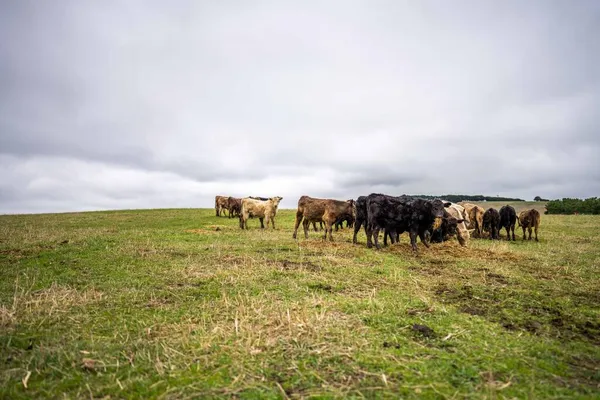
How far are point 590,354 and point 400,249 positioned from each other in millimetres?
10077

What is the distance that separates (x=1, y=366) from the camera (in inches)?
164

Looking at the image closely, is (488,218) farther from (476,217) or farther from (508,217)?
(508,217)

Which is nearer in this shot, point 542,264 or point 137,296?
point 137,296

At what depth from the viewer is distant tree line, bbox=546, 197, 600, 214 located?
57.9 metres

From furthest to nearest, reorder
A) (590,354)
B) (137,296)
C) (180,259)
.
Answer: (180,259) < (137,296) < (590,354)

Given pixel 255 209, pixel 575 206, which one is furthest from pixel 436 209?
pixel 575 206

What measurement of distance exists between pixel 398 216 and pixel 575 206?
61.0 meters

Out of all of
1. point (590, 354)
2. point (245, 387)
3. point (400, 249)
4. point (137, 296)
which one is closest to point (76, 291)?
point (137, 296)

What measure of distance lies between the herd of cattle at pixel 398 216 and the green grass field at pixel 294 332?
16.0 ft

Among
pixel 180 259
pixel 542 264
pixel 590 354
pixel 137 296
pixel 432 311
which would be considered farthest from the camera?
pixel 542 264

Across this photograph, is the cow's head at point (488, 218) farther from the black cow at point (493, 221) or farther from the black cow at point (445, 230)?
the black cow at point (445, 230)

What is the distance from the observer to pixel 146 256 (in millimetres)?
11641

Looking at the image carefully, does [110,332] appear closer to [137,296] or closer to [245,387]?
[137,296]

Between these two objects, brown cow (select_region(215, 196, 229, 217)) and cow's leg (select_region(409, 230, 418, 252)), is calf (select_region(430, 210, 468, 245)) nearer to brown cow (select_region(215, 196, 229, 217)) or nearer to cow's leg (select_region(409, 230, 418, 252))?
cow's leg (select_region(409, 230, 418, 252))
